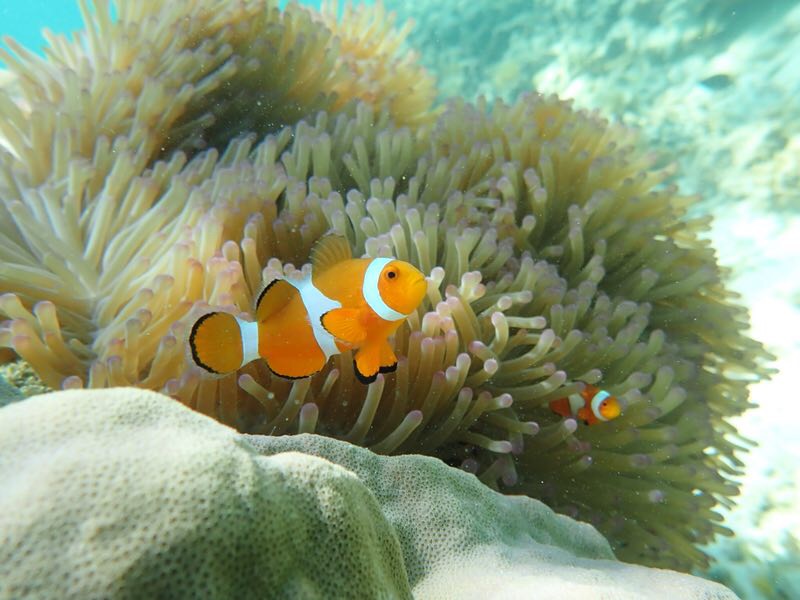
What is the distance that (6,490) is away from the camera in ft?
1.88

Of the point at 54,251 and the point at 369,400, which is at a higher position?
the point at 54,251

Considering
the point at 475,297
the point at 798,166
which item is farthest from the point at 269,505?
the point at 798,166

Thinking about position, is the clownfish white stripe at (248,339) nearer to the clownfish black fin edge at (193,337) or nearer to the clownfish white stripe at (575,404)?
the clownfish black fin edge at (193,337)

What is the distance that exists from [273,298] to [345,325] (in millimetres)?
171

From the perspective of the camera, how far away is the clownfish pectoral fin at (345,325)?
1348 mm

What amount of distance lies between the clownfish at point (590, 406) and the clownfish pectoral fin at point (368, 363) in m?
0.69

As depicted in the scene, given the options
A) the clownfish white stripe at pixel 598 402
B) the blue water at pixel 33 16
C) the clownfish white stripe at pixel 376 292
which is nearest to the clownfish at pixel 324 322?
the clownfish white stripe at pixel 376 292

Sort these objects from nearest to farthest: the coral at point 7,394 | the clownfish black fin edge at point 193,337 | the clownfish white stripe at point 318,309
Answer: the coral at point 7,394 → the clownfish black fin edge at point 193,337 → the clownfish white stripe at point 318,309

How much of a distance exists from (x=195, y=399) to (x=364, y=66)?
2306 mm

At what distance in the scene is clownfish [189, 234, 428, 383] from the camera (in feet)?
4.34

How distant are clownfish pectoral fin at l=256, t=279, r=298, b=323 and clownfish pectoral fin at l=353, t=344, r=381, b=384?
0.67ft

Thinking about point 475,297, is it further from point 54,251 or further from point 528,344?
point 54,251

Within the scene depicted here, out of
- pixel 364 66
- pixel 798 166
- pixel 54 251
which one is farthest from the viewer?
pixel 798 166

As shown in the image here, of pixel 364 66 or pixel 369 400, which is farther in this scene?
pixel 364 66
